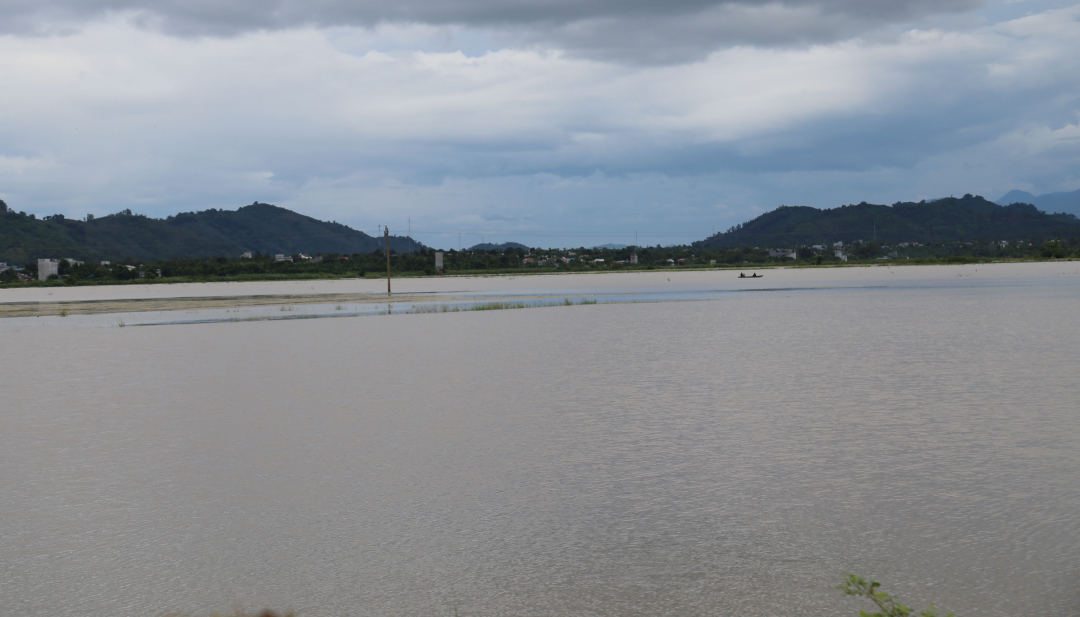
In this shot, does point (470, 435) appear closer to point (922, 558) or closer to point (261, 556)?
point (261, 556)

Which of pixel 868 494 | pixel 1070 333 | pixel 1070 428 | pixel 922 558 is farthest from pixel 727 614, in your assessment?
pixel 1070 333

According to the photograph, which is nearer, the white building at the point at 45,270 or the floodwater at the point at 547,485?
the floodwater at the point at 547,485

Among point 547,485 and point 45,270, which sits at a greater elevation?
point 45,270

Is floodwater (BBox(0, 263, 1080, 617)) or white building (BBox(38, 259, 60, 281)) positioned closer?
floodwater (BBox(0, 263, 1080, 617))

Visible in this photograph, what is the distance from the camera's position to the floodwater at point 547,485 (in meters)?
5.98

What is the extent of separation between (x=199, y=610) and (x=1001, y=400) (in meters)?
11.7

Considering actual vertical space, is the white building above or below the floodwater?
above

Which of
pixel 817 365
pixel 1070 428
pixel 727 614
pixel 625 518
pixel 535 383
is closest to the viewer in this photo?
pixel 727 614

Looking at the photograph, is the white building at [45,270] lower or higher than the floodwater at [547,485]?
higher

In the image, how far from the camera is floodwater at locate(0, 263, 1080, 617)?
19.6 ft

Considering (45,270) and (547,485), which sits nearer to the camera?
(547,485)

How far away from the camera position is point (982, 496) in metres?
7.97

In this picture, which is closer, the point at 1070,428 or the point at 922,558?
the point at 922,558

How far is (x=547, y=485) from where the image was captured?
8.59m
